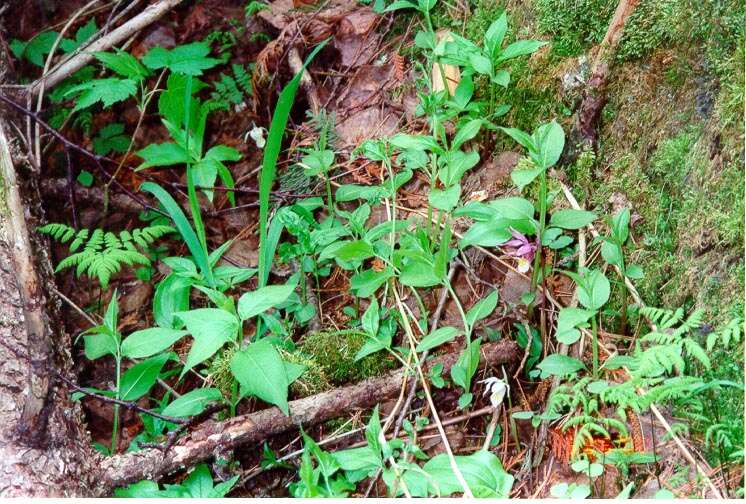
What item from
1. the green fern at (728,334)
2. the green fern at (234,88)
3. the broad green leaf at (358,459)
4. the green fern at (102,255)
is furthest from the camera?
the green fern at (234,88)

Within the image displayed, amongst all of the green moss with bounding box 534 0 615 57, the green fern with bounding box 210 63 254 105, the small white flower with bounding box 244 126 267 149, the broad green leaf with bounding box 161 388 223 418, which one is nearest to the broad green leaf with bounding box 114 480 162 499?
the broad green leaf with bounding box 161 388 223 418

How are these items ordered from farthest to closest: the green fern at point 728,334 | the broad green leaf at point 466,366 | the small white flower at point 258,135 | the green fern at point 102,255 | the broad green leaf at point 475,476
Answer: the small white flower at point 258,135 < the green fern at point 102,255 < the broad green leaf at point 466,366 < the broad green leaf at point 475,476 < the green fern at point 728,334

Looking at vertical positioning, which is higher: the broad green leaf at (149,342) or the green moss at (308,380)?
the broad green leaf at (149,342)

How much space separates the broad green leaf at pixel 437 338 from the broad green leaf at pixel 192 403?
53cm

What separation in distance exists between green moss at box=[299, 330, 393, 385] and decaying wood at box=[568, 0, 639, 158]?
2.58 ft

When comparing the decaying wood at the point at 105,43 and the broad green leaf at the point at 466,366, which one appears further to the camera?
the decaying wood at the point at 105,43

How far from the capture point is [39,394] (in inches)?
65.2

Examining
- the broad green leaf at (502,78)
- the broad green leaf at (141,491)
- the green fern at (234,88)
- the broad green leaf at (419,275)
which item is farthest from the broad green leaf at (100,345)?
the broad green leaf at (502,78)

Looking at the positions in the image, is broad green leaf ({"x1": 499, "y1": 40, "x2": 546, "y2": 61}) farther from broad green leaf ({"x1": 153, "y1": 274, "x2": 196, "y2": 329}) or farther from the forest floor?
broad green leaf ({"x1": 153, "y1": 274, "x2": 196, "y2": 329})

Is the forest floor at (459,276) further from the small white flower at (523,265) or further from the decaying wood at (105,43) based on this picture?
the decaying wood at (105,43)

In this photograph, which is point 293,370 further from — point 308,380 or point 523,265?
point 523,265

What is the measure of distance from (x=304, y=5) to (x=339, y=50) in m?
0.26

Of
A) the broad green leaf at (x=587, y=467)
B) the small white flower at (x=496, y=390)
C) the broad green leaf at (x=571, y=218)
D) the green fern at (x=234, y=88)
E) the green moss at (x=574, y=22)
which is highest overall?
the green moss at (x=574, y=22)

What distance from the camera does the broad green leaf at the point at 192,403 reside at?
5.64 feet
